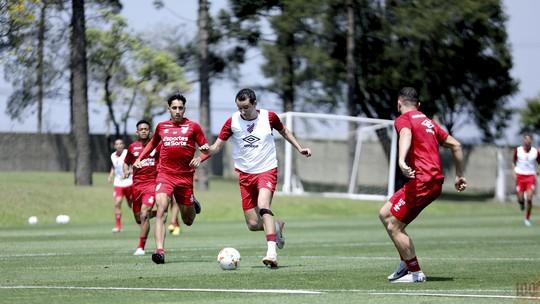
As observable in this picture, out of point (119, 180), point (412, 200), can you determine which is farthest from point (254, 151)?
point (119, 180)

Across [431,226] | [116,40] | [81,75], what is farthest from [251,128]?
[116,40]

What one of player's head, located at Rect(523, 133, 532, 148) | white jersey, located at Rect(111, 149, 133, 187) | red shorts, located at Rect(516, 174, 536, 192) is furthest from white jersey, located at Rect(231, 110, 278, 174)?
red shorts, located at Rect(516, 174, 536, 192)

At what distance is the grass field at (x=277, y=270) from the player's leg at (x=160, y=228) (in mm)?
180

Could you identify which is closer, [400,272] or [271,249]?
[400,272]

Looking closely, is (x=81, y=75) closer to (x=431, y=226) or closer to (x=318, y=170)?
(x=318, y=170)

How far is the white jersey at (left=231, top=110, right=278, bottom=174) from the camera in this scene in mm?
16078

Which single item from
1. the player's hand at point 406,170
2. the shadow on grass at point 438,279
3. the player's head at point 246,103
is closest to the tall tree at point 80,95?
the player's head at point 246,103

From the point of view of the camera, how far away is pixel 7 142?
59875 millimetres

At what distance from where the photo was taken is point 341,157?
50.8 m

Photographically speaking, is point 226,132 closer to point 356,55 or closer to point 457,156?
point 457,156

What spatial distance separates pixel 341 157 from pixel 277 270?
35.8 m

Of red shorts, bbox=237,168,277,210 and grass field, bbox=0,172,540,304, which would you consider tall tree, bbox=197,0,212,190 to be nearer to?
grass field, bbox=0,172,540,304

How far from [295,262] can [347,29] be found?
41.4 m

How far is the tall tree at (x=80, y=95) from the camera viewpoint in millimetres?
44031
